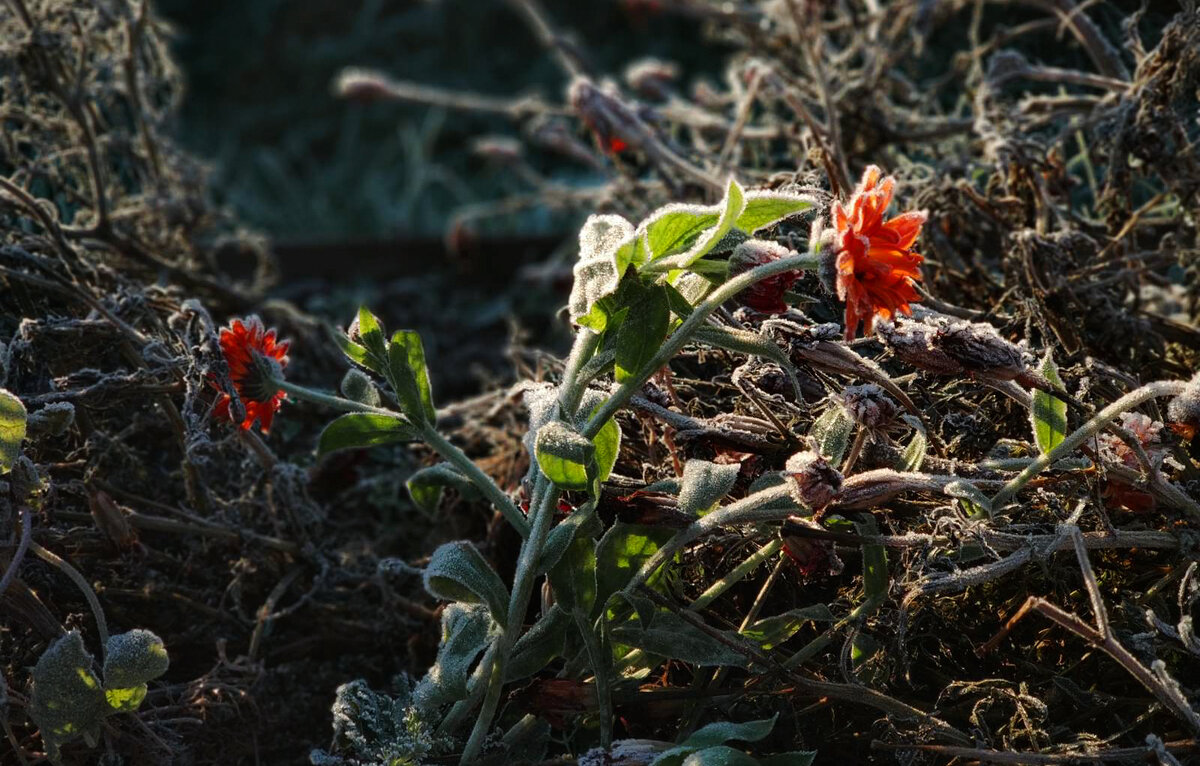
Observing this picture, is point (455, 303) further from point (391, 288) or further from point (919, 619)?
point (919, 619)

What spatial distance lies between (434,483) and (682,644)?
0.74ft

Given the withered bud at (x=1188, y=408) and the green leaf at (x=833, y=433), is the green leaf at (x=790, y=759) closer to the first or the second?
the green leaf at (x=833, y=433)

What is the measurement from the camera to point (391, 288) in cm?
212

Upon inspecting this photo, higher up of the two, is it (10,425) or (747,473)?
(10,425)

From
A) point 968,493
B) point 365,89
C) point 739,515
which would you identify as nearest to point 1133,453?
point 968,493

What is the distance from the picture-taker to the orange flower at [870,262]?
683 millimetres

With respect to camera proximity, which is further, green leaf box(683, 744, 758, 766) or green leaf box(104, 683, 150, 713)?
green leaf box(104, 683, 150, 713)

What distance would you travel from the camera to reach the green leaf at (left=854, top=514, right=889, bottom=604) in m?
0.80

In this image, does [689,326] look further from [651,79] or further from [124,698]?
[651,79]

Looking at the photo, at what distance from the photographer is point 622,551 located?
81 cm

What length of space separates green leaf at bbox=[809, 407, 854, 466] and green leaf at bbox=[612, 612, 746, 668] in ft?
0.47

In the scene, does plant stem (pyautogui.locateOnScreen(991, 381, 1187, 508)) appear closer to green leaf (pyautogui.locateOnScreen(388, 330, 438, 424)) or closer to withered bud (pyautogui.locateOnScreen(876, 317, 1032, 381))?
withered bud (pyautogui.locateOnScreen(876, 317, 1032, 381))

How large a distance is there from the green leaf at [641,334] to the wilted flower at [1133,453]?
0.31m

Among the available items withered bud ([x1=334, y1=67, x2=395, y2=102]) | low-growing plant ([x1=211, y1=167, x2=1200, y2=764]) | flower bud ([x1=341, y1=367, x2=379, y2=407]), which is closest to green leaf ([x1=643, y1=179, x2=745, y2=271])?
low-growing plant ([x1=211, y1=167, x2=1200, y2=764])
